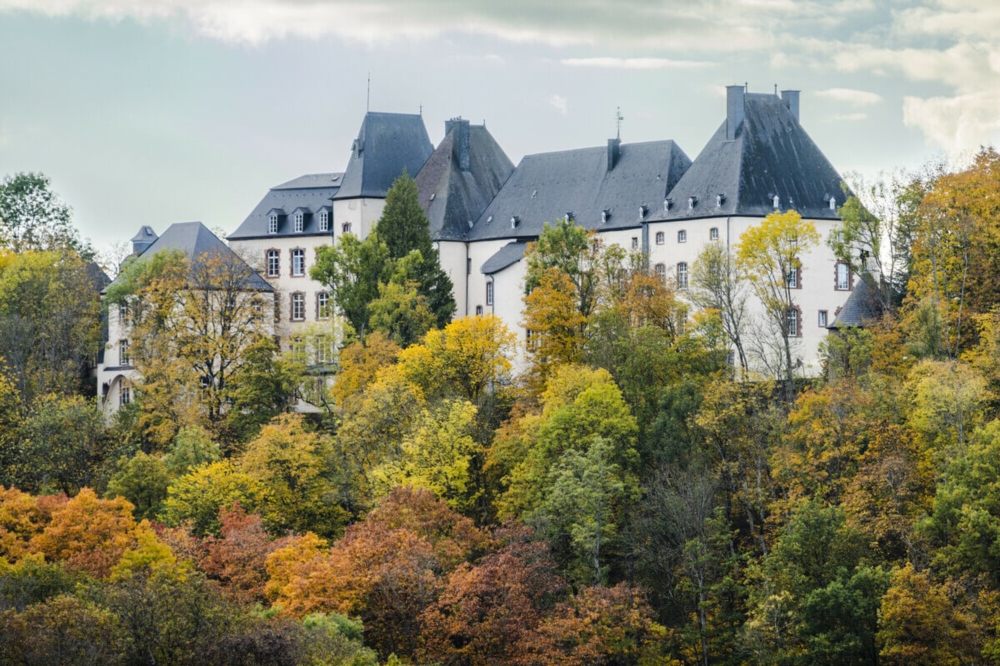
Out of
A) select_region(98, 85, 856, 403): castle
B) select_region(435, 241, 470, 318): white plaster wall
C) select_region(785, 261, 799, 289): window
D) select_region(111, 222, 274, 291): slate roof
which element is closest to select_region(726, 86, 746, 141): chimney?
select_region(98, 85, 856, 403): castle

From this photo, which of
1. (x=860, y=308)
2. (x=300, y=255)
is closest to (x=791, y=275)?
(x=860, y=308)

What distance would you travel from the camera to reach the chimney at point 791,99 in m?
83.9

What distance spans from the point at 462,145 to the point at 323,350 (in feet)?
52.2

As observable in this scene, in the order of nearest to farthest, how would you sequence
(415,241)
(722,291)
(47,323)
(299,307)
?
(722,291) < (415,241) < (47,323) < (299,307)

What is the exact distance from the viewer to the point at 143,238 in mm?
108938

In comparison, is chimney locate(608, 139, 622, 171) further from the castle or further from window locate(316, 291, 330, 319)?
window locate(316, 291, 330, 319)

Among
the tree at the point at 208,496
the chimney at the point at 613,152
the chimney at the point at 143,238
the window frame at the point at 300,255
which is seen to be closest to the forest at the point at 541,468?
the tree at the point at 208,496

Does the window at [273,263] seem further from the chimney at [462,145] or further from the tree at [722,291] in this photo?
the tree at [722,291]

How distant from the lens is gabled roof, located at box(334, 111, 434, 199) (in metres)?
92.9

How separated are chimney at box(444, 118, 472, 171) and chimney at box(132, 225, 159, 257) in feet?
74.9

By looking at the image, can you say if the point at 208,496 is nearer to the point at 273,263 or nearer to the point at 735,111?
the point at 273,263

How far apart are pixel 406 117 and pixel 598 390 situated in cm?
3467

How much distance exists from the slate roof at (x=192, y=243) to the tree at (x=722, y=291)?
78.1 feet

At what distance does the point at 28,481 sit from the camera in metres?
75.2
